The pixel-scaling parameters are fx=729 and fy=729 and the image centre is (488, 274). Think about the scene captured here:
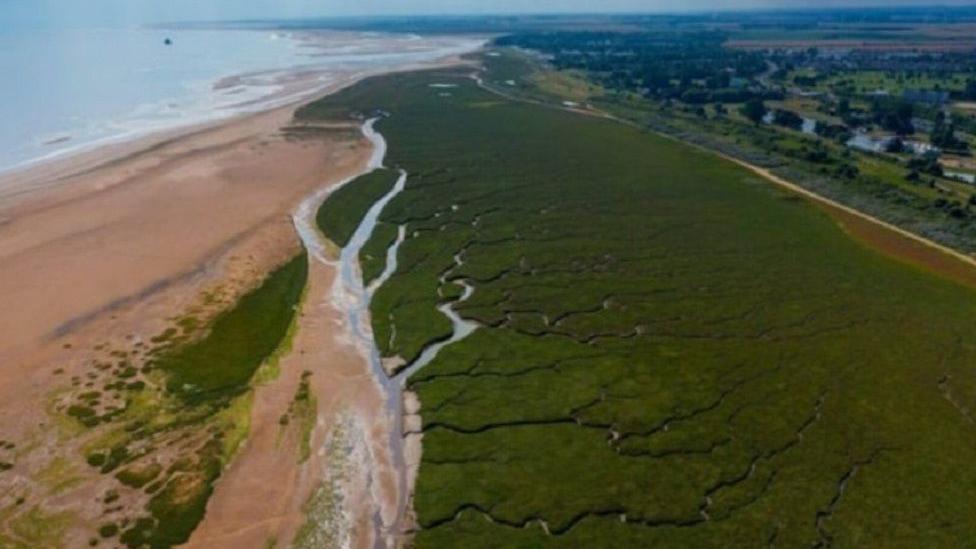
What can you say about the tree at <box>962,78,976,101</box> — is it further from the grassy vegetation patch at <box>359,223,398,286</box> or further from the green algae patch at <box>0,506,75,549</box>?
the green algae patch at <box>0,506,75,549</box>

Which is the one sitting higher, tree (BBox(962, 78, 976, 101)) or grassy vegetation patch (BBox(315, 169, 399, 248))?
grassy vegetation patch (BBox(315, 169, 399, 248))

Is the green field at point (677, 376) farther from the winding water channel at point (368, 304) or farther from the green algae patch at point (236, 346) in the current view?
the green algae patch at point (236, 346)

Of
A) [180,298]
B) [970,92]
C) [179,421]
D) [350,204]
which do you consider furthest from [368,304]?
[970,92]

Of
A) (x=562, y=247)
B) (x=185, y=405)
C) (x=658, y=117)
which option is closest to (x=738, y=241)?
(x=562, y=247)

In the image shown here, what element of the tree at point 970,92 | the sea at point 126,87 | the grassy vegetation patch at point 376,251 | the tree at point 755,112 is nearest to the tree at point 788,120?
the tree at point 755,112

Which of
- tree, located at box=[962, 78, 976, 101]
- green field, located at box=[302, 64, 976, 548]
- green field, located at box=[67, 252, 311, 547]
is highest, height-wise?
green field, located at box=[67, 252, 311, 547]

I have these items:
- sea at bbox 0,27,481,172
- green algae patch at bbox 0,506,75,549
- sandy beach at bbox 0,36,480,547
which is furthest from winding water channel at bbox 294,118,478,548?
sea at bbox 0,27,481,172

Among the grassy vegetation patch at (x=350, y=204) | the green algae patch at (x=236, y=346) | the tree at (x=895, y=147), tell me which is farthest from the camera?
the tree at (x=895, y=147)
